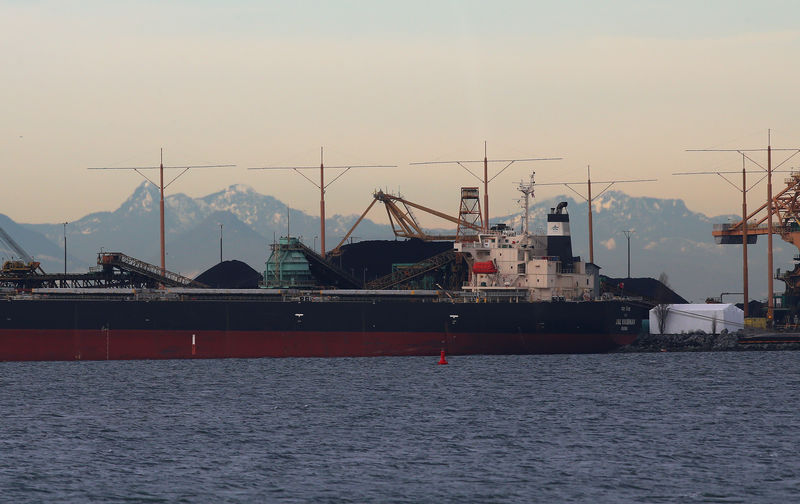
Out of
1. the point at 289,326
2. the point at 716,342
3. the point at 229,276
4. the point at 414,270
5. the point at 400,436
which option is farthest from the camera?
the point at 229,276

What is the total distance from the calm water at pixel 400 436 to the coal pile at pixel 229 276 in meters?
73.4

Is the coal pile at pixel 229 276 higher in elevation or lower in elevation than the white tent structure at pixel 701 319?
higher

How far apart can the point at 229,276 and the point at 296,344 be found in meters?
75.3

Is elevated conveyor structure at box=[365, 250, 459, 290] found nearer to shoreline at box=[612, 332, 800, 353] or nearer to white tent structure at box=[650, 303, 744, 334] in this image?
shoreline at box=[612, 332, 800, 353]

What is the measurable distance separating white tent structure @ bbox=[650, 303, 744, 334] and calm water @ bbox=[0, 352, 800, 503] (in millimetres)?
42038

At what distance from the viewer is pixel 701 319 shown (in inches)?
4897

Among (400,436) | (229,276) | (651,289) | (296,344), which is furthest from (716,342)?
(229,276)

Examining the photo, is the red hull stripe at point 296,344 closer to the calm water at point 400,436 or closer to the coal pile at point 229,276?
the calm water at point 400,436

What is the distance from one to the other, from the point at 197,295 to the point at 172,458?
4857cm

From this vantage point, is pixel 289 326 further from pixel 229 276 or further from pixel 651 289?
pixel 651 289

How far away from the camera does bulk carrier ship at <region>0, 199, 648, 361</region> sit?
87938 millimetres

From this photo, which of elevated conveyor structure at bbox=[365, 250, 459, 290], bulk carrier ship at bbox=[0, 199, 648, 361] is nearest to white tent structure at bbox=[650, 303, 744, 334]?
elevated conveyor structure at bbox=[365, 250, 459, 290]

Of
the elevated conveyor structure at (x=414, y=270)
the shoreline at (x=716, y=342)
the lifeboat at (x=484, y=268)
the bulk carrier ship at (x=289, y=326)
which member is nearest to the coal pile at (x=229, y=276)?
the elevated conveyor structure at (x=414, y=270)

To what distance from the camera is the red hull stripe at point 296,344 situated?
88.5 meters
